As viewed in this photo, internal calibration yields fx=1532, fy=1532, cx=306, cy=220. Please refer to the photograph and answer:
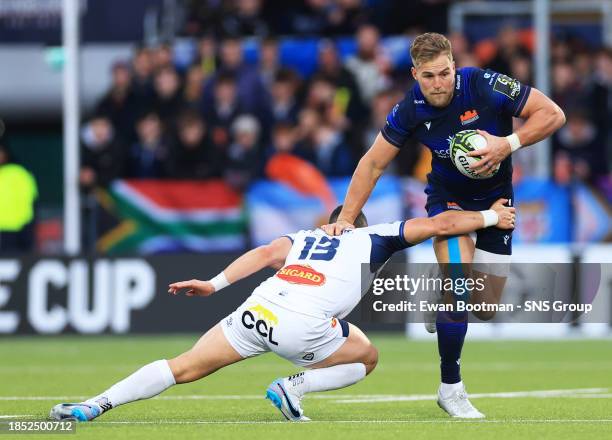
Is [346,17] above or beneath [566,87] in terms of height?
above

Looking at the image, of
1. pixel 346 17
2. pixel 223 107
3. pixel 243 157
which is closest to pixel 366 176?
pixel 243 157

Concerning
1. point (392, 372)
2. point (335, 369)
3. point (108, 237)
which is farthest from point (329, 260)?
point (108, 237)

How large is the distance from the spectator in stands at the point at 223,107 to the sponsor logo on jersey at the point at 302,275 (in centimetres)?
1011

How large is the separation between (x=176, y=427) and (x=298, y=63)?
41.7 feet

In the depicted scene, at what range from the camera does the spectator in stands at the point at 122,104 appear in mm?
20062

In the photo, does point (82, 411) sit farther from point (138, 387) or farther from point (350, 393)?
point (350, 393)

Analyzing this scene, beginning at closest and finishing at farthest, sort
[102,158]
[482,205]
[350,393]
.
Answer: [482,205]
[350,393]
[102,158]

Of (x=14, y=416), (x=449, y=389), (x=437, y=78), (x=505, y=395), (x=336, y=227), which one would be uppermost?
(x=437, y=78)

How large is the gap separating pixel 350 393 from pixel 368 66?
9102mm

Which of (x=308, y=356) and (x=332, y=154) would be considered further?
(x=332, y=154)

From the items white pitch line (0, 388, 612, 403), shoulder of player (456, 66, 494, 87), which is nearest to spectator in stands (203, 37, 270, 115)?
white pitch line (0, 388, 612, 403)

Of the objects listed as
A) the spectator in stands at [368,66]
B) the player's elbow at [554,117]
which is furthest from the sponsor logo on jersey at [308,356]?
the spectator in stands at [368,66]

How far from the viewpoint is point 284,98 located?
19797mm

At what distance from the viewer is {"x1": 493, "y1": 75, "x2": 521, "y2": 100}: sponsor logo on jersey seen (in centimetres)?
988
